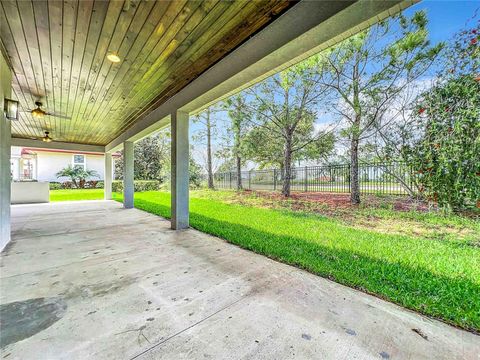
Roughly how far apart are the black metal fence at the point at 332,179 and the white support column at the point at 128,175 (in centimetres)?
683

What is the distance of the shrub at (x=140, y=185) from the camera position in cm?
1460

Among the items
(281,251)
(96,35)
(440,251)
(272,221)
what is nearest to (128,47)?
(96,35)

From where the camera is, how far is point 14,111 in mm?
3430

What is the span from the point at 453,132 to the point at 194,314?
4.83m

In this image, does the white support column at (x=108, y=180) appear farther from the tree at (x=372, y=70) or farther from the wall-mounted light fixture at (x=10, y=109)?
the tree at (x=372, y=70)

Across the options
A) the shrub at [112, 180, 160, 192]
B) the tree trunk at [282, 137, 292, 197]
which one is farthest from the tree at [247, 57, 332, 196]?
the shrub at [112, 180, 160, 192]

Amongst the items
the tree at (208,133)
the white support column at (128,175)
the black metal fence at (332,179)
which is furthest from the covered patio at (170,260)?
the tree at (208,133)

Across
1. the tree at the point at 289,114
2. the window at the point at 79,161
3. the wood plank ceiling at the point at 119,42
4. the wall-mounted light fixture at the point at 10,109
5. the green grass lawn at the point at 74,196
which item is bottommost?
the green grass lawn at the point at 74,196

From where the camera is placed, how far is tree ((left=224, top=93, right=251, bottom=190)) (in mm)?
9858

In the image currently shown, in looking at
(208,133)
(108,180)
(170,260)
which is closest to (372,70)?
(170,260)

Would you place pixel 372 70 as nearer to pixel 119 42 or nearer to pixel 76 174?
pixel 119 42

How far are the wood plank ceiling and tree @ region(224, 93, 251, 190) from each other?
564 cm

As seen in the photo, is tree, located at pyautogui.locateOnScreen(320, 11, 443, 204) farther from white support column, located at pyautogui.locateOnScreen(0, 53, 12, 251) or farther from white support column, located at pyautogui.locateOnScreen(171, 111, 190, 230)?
white support column, located at pyautogui.locateOnScreen(0, 53, 12, 251)

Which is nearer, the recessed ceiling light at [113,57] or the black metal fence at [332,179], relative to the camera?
the recessed ceiling light at [113,57]
